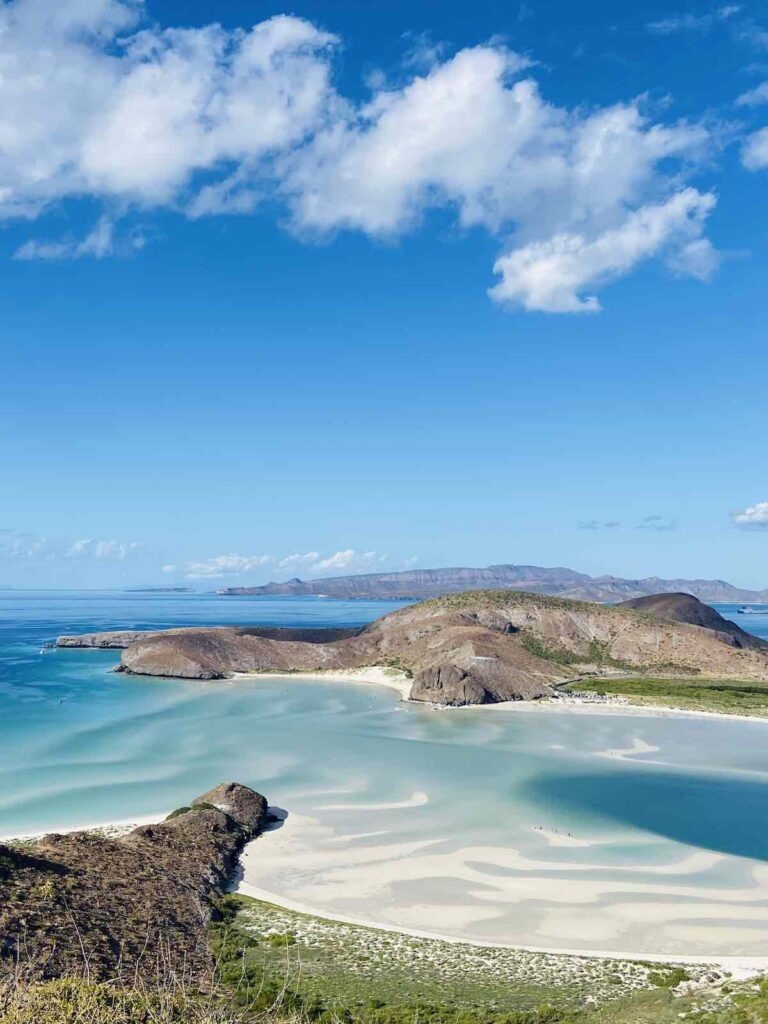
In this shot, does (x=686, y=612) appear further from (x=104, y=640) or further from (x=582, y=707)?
(x=104, y=640)

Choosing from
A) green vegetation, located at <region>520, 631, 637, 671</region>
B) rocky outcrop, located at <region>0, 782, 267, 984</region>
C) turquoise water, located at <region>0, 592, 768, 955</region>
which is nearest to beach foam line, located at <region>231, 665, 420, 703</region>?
turquoise water, located at <region>0, 592, 768, 955</region>

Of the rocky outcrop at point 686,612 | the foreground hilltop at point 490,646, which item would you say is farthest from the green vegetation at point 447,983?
the rocky outcrop at point 686,612

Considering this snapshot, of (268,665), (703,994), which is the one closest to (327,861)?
(703,994)

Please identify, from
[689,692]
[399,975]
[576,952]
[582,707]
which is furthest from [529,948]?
[689,692]

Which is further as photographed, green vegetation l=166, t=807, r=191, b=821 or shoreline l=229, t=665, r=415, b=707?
shoreline l=229, t=665, r=415, b=707

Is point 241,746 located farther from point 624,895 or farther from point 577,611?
point 577,611

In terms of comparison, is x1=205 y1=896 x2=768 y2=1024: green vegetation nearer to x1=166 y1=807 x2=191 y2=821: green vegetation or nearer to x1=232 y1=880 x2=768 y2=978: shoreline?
x1=232 y1=880 x2=768 y2=978: shoreline
